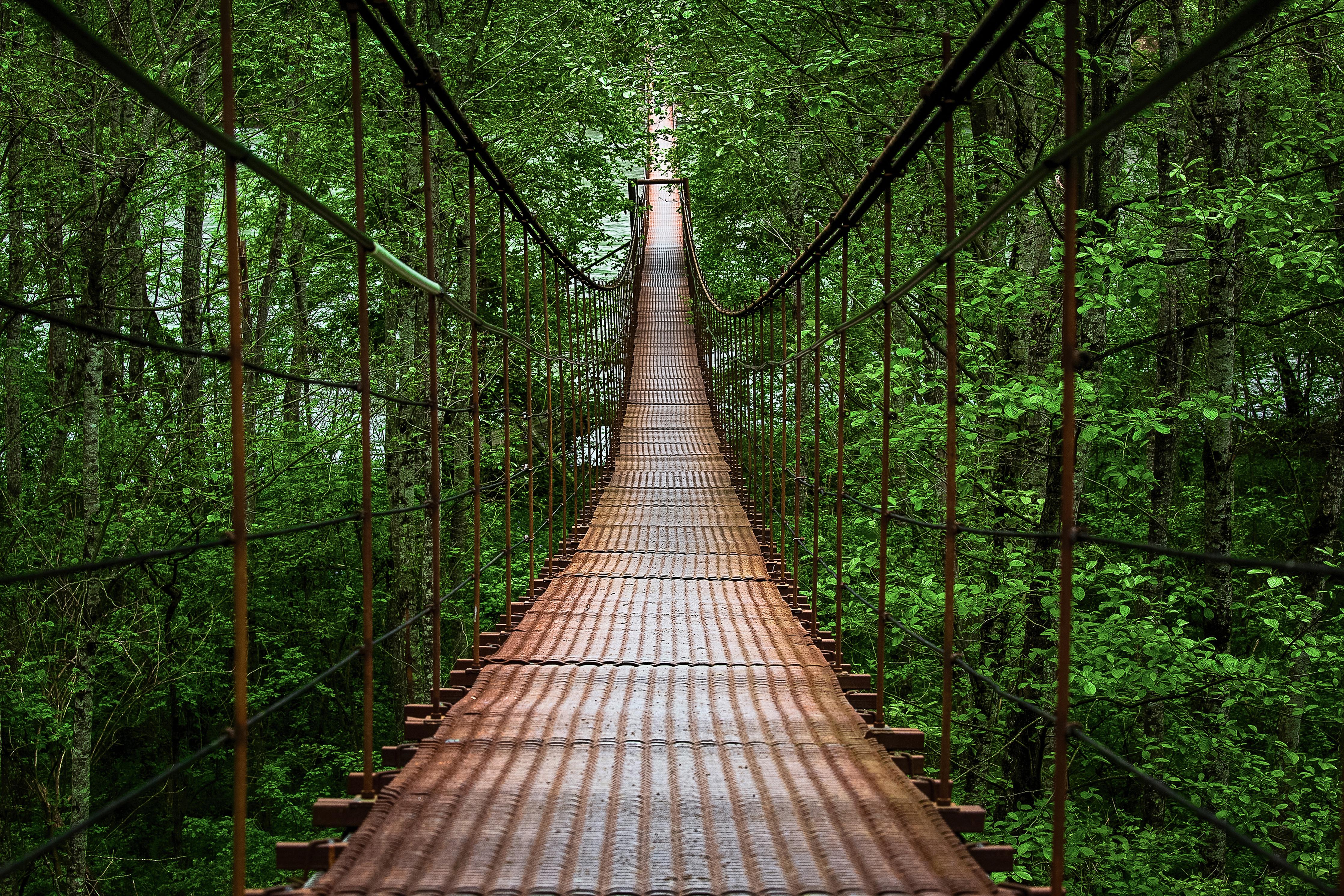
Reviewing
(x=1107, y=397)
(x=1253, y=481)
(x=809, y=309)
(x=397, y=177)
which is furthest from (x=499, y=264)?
(x=1253, y=481)

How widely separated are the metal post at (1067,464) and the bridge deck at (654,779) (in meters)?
0.23

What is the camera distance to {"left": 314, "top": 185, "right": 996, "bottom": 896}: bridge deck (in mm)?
1409

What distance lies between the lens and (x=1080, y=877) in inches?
226

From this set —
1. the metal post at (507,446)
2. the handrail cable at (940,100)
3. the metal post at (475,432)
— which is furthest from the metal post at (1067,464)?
the metal post at (507,446)

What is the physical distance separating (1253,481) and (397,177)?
865 cm

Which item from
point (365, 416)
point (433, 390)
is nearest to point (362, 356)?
point (365, 416)

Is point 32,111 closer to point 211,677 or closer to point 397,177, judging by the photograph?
point 397,177

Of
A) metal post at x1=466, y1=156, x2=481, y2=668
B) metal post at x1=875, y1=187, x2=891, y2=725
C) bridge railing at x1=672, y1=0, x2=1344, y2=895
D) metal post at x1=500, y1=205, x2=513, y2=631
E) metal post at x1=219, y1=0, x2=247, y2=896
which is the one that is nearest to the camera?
bridge railing at x1=672, y1=0, x2=1344, y2=895

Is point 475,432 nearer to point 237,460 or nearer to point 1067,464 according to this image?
point 237,460

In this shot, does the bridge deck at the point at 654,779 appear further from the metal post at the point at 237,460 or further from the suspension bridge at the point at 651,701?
the metal post at the point at 237,460

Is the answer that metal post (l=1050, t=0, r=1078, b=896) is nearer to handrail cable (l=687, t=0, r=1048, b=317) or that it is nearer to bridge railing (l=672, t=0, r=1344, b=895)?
bridge railing (l=672, t=0, r=1344, b=895)

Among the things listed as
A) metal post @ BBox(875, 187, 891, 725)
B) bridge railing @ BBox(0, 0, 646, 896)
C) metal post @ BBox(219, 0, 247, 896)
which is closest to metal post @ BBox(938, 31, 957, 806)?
metal post @ BBox(875, 187, 891, 725)

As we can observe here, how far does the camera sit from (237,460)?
1.17m

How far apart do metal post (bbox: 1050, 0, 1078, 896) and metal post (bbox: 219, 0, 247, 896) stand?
82 cm
